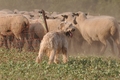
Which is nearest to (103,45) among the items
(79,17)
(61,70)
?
(79,17)

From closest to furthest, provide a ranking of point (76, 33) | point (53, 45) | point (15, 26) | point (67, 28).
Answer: point (53, 45)
point (67, 28)
point (15, 26)
point (76, 33)

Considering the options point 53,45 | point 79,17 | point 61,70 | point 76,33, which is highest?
point 79,17

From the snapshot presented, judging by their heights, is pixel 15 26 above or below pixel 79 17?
below

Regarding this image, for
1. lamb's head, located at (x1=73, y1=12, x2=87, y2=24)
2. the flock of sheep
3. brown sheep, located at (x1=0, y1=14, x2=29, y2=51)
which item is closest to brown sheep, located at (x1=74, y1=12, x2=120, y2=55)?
the flock of sheep

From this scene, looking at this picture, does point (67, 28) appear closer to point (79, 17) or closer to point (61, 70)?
point (61, 70)

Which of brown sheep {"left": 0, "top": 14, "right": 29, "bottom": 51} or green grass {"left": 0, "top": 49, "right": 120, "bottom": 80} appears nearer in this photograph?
green grass {"left": 0, "top": 49, "right": 120, "bottom": 80}

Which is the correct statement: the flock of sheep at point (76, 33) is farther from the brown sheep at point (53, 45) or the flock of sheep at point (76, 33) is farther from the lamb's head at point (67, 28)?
the brown sheep at point (53, 45)

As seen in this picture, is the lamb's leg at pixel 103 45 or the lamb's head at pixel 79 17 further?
the lamb's head at pixel 79 17

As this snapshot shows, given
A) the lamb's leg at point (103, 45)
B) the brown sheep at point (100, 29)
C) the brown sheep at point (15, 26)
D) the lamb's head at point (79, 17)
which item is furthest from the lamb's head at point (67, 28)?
the lamb's head at point (79, 17)

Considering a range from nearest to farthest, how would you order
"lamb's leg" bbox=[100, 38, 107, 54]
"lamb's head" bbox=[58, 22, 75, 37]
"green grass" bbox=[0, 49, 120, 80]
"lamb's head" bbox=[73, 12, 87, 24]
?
"green grass" bbox=[0, 49, 120, 80]
"lamb's head" bbox=[58, 22, 75, 37]
"lamb's leg" bbox=[100, 38, 107, 54]
"lamb's head" bbox=[73, 12, 87, 24]

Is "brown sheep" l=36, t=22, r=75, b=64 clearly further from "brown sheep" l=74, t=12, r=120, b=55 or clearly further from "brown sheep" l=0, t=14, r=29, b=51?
"brown sheep" l=74, t=12, r=120, b=55

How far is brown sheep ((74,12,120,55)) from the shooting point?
1742 centimetres

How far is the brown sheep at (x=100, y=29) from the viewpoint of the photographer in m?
17.4

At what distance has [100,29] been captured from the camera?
17.8 metres
